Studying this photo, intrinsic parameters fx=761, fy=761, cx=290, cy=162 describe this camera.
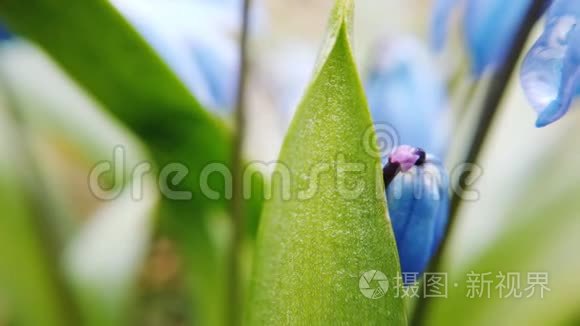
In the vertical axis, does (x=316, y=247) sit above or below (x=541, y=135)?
below

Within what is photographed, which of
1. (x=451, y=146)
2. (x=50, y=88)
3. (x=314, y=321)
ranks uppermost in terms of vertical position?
(x=50, y=88)

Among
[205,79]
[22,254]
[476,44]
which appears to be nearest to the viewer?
[476,44]

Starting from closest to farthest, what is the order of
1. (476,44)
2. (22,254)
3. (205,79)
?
(476,44) < (205,79) < (22,254)

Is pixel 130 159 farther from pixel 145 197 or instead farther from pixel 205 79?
pixel 205 79

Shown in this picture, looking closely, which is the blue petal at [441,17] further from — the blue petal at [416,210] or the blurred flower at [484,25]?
the blue petal at [416,210]

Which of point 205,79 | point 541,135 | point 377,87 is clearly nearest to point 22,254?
point 205,79

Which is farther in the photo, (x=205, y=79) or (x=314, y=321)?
(x=205, y=79)

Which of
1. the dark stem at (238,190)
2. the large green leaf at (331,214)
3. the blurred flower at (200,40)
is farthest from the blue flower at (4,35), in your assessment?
the large green leaf at (331,214)

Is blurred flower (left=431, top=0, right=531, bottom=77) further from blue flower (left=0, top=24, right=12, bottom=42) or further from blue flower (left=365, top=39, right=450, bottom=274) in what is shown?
blue flower (left=0, top=24, right=12, bottom=42)
